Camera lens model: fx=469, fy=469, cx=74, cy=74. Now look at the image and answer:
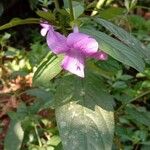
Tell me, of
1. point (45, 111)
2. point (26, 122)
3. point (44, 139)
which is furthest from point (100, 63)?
point (45, 111)

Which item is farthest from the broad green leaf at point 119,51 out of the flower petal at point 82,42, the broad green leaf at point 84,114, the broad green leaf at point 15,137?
the broad green leaf at point 15,137

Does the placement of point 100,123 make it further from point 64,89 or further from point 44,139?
point 44,139

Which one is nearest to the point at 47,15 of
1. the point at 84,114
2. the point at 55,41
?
the point at 55,41

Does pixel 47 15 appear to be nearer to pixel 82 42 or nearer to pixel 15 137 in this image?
pixel 82 42

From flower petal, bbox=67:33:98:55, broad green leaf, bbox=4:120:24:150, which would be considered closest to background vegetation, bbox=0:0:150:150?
broad green leaf, bbox=4:120:24:150

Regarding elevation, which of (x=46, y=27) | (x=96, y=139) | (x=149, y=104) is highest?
(x=46, y=27)

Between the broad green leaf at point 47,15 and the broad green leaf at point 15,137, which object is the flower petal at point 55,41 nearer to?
the broad green leaf at point 47,15
